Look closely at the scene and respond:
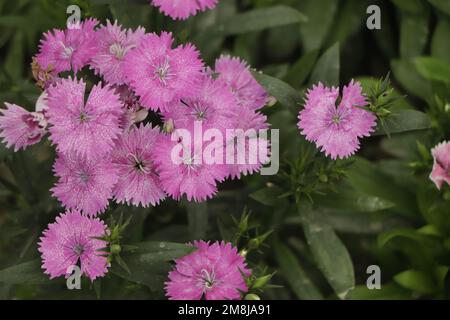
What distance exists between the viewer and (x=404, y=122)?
1.92m

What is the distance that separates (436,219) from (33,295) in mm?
1602

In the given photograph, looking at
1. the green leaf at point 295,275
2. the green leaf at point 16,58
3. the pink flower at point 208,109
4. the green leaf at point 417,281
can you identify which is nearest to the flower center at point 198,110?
the pink flower at point 208,109

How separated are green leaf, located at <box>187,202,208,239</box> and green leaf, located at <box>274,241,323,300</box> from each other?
1.55 feet

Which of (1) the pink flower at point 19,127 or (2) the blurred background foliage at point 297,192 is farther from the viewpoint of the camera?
(2) the blurred background foliage at point 297,192

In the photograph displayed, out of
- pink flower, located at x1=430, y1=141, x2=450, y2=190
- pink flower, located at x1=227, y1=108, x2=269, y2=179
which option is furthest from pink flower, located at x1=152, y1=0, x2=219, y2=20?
pink flower, located at x1=430, y1=141, x2=450, y2=190

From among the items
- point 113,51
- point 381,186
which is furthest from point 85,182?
point 381,186

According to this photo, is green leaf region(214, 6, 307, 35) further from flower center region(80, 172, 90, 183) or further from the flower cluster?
flower center region(80, 172, 90, 183)

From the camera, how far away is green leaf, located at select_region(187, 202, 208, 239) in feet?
6.97

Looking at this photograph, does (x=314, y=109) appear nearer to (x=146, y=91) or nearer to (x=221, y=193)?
(x=146, y=91)

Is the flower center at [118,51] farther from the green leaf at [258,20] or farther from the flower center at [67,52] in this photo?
the green leaf at [258,20]

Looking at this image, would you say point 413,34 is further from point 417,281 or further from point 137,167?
point 137,167

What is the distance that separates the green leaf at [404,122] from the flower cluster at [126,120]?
1.39ft

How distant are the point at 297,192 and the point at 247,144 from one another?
1.25 feet

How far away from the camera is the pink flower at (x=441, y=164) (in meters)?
1.98
